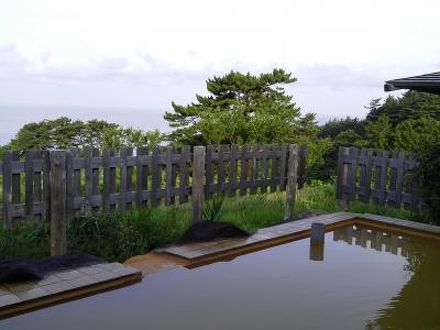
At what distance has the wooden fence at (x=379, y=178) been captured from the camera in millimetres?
6934

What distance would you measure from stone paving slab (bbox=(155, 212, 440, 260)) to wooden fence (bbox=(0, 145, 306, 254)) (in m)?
0.91

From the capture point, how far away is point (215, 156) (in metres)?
6.68

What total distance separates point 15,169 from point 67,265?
122 centimetres

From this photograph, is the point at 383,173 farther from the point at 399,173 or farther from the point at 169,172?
the point at 169,172

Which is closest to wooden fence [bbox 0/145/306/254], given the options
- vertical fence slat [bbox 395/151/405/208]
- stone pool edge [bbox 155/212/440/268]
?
stone pool edge [bbox 155/212/440/268]

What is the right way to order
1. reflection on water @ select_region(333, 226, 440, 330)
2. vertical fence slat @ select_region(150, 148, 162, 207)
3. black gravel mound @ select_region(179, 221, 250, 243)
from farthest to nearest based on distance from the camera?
vertical fence slat @ select_region(150, 148, 162, 207), black gravel mound @ select_region(179, 221, 250, 243), reflection on water @ select_region(333, 226, 440, 330)

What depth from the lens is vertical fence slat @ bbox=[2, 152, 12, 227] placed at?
180 inches

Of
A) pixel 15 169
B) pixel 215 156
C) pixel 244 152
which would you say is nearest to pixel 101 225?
pixel 15 169

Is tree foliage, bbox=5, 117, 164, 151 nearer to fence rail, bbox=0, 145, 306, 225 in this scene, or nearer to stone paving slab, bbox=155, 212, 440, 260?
fence rail, bbox=0, 145, 306, 225

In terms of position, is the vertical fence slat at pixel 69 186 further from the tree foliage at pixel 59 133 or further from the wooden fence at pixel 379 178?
the tree foliage at pixel 59 133

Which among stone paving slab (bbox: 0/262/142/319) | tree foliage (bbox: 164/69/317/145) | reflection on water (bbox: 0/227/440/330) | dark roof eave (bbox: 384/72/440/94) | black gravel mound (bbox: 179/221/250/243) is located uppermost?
tree foliage (bbox: 164/69/317/145)

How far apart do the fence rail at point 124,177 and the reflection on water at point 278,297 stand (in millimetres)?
1501

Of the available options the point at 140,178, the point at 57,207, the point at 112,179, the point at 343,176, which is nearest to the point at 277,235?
the point at 140,178

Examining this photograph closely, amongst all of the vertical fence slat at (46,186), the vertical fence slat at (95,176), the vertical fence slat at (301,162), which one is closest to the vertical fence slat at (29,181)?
the vertical fence slat at (46,186)
